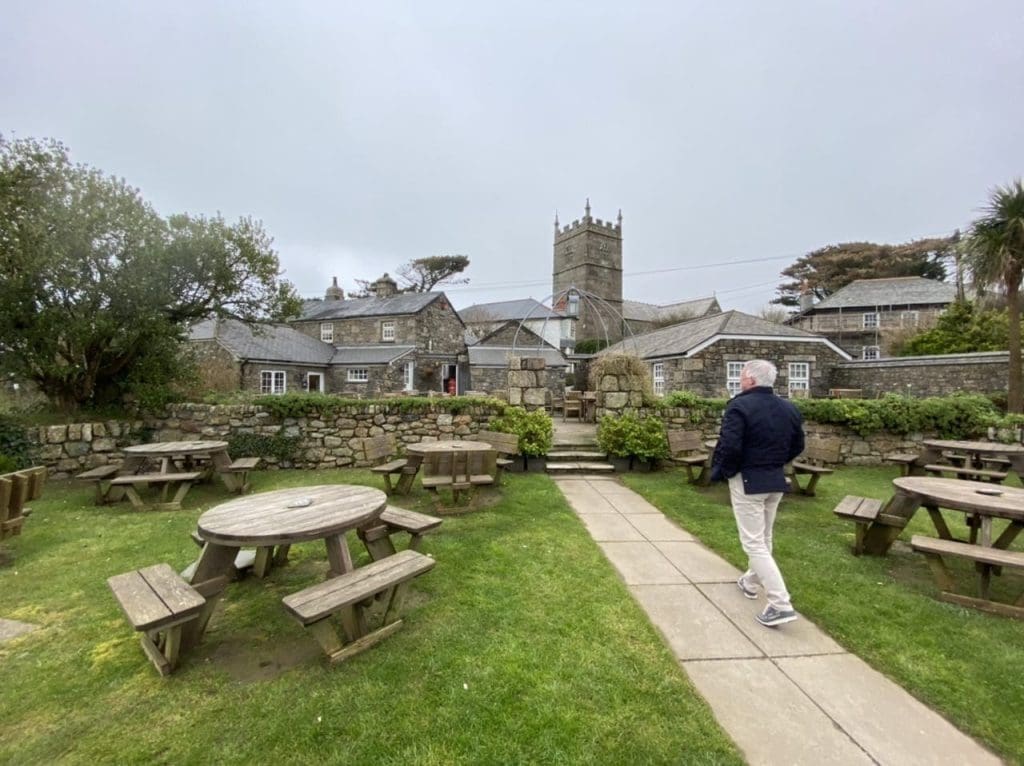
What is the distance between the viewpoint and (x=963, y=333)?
18.9 meters

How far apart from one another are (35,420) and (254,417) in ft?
11.1

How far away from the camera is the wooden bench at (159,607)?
2438mm

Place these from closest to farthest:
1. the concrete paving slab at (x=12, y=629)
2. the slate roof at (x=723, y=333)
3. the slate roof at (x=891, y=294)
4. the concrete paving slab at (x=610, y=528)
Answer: the concrete paving slab at (x=12, y=629) → the concrete paving slab at (x=610, y=528) → the slate roof at (x=723, y=333) → the slate roof at (x=891, y=294)

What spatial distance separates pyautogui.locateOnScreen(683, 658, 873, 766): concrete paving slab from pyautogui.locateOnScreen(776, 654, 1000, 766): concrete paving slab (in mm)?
94

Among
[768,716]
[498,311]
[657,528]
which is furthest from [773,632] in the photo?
[498,311]

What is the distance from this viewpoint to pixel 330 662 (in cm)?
273

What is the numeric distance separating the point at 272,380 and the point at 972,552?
85.3 ft

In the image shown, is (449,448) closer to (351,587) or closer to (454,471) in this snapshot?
(454,471)

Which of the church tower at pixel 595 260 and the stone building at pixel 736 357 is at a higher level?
the church tower at pixel 595 260

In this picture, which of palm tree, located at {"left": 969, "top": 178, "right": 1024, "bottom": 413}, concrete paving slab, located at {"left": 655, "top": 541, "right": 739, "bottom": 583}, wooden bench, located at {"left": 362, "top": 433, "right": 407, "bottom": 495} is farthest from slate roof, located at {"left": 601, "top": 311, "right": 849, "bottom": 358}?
concrete paving slab, located at {"left": 655, "top": 541, "right": 739, "bottom": 583}

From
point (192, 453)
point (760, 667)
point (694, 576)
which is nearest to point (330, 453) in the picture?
point (192, 453)

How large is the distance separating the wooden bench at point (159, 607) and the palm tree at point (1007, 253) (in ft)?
56.8

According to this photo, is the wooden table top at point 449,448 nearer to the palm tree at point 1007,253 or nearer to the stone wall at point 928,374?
the palm tree at point 1007,253

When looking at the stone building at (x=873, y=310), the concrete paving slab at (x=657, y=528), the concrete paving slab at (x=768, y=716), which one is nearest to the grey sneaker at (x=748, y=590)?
the concrete paving slab at (x=768, y=716)
